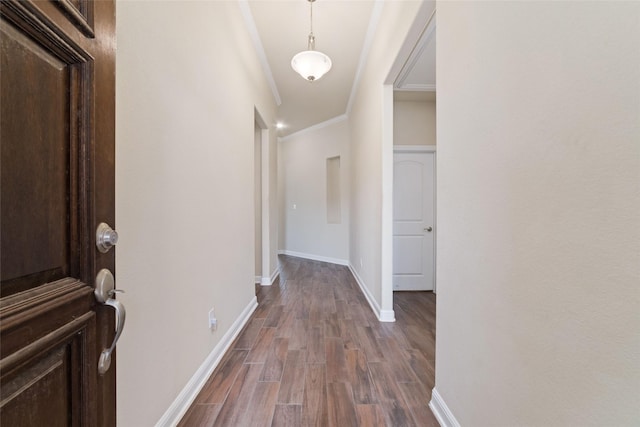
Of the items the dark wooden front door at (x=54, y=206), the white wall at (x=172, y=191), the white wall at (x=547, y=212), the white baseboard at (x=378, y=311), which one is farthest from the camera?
the white baseboard at (x=378, y=311)

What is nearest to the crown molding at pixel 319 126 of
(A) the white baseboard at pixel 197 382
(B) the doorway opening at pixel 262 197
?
(B) the doorway opening at pixel 262 197

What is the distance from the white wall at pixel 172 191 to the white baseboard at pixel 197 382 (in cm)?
4

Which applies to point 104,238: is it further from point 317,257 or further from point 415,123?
point 317,257

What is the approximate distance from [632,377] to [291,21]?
327cm

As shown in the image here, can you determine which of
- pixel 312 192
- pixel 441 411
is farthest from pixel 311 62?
pixel 312 192

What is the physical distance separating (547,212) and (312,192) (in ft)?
17.6

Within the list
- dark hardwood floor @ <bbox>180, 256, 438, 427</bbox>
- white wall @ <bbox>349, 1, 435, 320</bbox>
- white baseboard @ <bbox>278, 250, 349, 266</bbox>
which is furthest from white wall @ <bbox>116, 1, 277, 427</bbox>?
white baseboard @ <bbox>278, 250, 349, 266</bbox>

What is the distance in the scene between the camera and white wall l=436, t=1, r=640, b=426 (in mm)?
571

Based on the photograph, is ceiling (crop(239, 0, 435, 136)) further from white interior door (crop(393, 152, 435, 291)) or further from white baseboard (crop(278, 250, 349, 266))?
white baseboard (crop(278, 250, 349, 266))

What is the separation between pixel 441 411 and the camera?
4.47ft

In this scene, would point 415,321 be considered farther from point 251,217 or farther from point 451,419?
point 251,217

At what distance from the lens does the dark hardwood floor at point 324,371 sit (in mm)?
1418

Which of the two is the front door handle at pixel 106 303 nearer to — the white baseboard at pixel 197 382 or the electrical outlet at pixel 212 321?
the white baseboard at pixel 197 382

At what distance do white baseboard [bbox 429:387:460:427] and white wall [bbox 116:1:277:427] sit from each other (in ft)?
4.66
